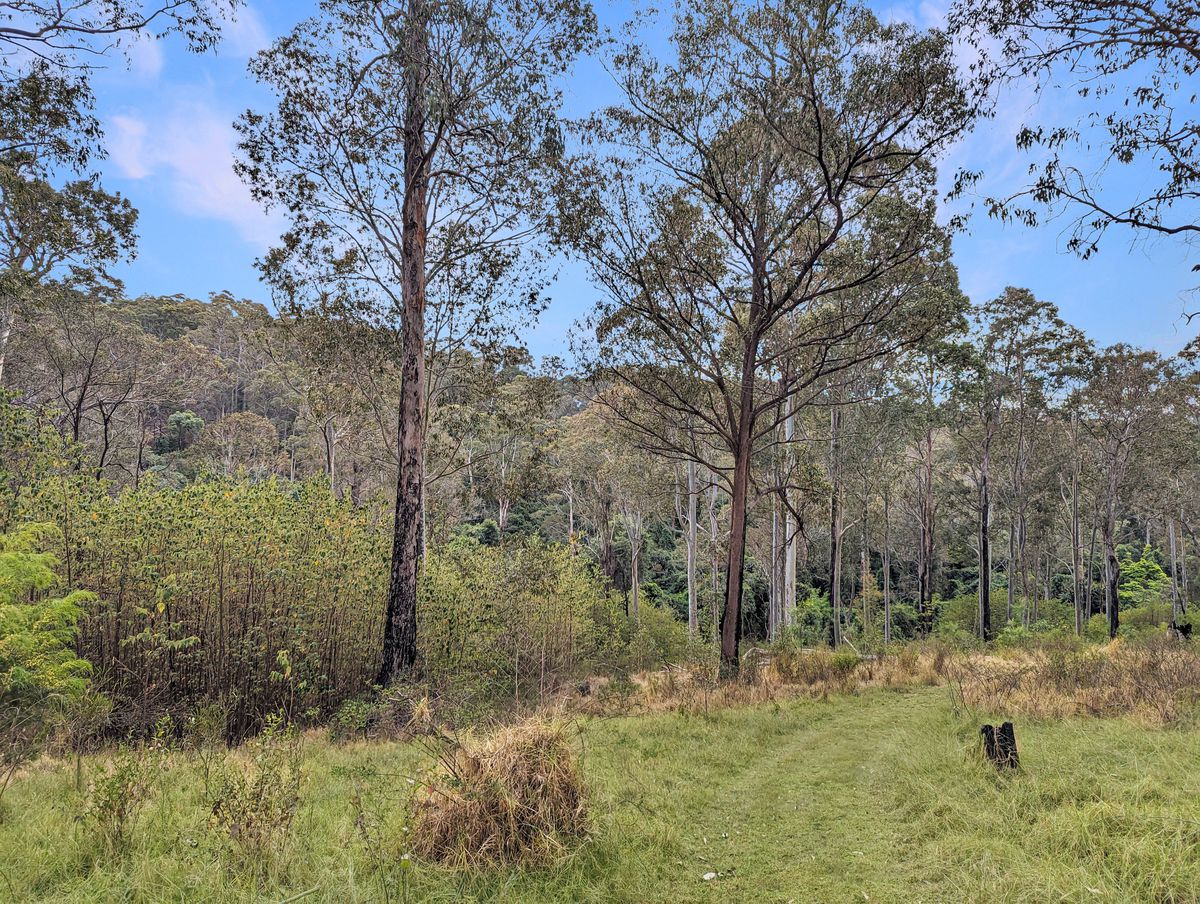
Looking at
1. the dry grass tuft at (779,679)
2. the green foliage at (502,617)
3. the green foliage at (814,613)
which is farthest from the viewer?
the green foliage at (814,613)

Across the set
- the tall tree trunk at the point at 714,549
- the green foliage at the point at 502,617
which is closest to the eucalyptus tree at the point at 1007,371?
the tall tree trunk at the point at 714,549

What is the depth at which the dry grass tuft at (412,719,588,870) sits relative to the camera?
10.9 ft

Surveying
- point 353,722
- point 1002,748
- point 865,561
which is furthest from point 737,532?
point 865,561

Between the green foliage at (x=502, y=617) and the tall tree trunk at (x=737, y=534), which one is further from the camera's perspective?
the tall tree trunk at (x=737, y=534)

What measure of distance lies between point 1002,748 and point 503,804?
155 inches

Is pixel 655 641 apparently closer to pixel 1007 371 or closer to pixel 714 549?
pixel 714 549

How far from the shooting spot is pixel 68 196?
12898mm

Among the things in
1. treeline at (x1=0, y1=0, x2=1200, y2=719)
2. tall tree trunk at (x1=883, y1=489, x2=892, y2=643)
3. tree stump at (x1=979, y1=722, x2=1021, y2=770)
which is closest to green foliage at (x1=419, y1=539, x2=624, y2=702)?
treeline at (x1=0, y1=0, x2=1200, y2=719)

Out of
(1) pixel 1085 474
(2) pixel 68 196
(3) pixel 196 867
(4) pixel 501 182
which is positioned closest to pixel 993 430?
(1) pixel 1085 474

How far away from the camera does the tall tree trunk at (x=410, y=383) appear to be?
8.74 m

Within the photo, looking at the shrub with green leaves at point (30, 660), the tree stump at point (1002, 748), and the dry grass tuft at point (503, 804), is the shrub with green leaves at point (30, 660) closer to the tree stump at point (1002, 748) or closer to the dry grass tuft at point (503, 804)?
the dry grass tuft at point (503, 804)

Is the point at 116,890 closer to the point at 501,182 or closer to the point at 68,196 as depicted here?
the point at 501,182

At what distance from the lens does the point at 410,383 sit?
9.16 metres

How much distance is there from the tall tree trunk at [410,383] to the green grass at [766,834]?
2.73m
